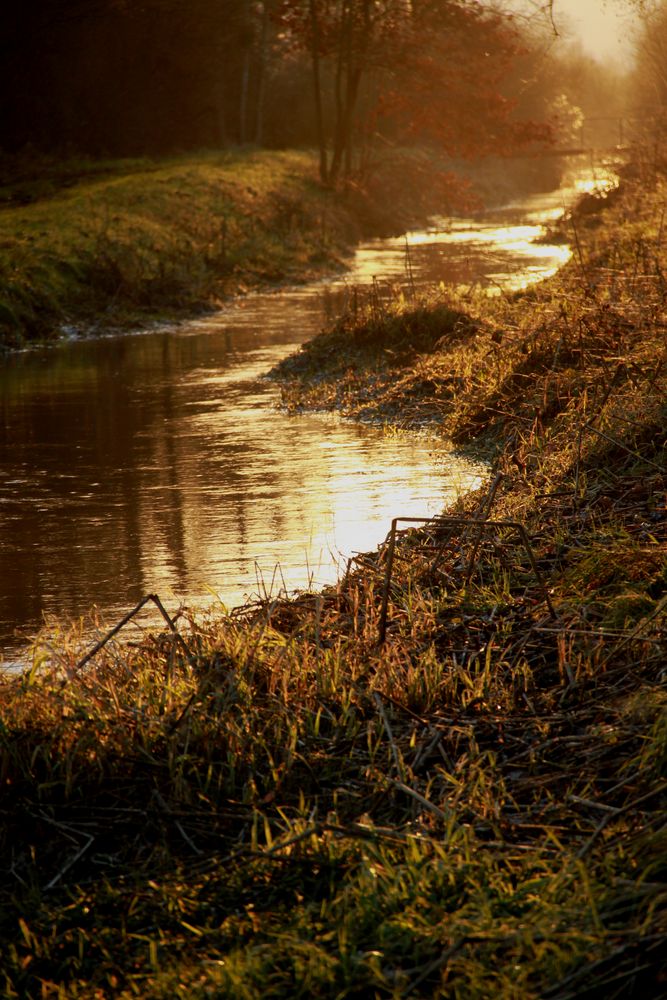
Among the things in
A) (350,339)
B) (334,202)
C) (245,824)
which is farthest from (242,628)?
(334,202)

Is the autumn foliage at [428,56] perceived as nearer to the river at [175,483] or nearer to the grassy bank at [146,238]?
the grassy bank at [146,238]

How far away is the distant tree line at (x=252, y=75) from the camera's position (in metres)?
32.8

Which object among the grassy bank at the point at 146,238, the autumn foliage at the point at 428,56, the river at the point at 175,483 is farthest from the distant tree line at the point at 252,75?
the river at the point at 175,483

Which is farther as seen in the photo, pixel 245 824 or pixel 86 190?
pixel 86 190

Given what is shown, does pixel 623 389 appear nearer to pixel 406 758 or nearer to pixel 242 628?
pixel 242 628

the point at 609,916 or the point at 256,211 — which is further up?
the point at 256,211

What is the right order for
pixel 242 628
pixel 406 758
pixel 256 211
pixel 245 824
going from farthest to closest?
1. pixel 256 211
2. pixel 242 628
3. pixel 406 758
4. pixel 245 824

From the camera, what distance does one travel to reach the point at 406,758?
3.90 meters

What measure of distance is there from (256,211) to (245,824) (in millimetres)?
26862

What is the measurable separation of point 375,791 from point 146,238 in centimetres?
2019

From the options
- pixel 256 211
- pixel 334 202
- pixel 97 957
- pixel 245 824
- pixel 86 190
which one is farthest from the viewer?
pixel 334 202

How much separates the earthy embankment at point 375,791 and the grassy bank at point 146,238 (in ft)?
43.4

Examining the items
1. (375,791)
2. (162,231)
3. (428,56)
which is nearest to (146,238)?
(162,231)

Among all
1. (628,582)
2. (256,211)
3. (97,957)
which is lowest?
(97,957)
